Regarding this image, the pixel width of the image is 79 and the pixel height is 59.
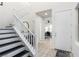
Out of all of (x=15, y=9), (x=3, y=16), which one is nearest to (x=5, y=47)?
(x=3, y=16)

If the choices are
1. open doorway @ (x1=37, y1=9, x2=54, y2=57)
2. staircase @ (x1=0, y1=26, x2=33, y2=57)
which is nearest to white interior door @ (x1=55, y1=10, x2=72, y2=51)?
open doorway @ (x1=37, y1=9, x2=54, y2=57)

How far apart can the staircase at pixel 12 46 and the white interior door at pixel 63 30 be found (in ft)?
5.74

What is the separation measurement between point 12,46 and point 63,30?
96.7 inches

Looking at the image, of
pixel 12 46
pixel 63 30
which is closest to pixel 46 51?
Result: pixel 63 30

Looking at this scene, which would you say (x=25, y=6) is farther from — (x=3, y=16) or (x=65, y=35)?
(x=65, y=35)

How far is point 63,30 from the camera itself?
4820mm

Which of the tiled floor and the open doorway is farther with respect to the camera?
the open doorway

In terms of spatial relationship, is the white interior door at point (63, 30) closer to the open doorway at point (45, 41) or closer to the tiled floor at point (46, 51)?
the tiled floor at point (46, 51)

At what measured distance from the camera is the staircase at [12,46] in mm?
2779

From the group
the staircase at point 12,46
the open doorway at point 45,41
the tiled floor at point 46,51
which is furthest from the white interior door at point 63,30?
the staircase at point 12,46

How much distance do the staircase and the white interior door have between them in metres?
1.75

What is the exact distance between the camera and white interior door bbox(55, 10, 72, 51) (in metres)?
4.56

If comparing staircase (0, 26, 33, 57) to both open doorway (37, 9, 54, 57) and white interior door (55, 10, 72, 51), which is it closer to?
open doorway (37, 9, 54, 57)

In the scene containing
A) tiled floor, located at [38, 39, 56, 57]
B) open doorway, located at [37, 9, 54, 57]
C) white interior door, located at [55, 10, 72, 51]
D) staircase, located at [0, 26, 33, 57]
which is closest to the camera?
staircase, located at [0, 26, 33, 57]
